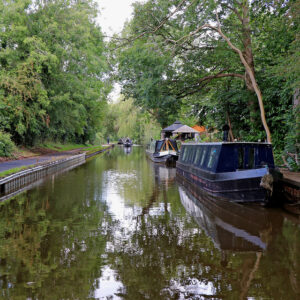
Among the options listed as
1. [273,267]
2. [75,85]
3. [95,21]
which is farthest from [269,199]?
[95,21]

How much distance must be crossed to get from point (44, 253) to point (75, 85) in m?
25.5

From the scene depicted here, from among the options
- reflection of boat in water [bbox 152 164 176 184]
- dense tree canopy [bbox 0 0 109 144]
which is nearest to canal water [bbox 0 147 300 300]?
reflection of boat in water [bbox 152 164 176 184]

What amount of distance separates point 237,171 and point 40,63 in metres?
18.6

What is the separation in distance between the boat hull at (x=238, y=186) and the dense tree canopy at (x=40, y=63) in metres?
14.9

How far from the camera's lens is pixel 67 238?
7402 millimetres

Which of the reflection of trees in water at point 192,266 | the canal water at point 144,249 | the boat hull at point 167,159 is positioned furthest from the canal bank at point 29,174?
the boat hull at point 167,159

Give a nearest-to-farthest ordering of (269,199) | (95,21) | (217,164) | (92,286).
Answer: (92,286), (269,199), (217,164), (95,21)

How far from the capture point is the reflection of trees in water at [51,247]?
504 centimetres

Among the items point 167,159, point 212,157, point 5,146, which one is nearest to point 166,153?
point 167,159

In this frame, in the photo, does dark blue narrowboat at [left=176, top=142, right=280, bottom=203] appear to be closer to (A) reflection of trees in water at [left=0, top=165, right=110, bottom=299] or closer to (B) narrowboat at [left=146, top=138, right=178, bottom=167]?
(A) reflection of trees in water at [left=0, top=165, right=110, bottom=299]

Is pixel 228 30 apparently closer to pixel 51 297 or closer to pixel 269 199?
pixel 269 199

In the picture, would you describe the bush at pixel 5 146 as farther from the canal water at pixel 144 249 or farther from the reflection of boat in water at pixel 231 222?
the reflection of boat in water at pixel 231 222

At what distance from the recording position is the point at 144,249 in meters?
6.72

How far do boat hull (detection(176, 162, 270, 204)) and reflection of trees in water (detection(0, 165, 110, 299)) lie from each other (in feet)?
13.5
